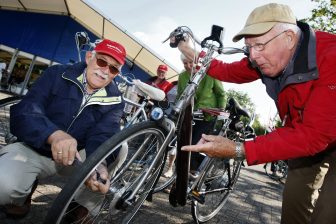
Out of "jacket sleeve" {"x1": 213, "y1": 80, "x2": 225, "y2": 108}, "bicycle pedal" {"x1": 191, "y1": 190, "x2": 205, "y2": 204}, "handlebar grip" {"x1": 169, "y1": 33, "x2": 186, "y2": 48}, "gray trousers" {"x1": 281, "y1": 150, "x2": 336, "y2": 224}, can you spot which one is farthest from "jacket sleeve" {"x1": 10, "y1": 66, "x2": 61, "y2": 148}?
"jacket sleeve" {"x1": 213, "y1": 80, "x2": 225, "y2": 108}

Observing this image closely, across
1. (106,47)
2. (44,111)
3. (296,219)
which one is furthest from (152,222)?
(106,47)

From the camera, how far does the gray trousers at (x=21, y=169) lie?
2068 mm

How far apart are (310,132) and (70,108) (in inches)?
68.6

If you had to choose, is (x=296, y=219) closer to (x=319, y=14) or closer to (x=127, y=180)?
(x=127, y=180)

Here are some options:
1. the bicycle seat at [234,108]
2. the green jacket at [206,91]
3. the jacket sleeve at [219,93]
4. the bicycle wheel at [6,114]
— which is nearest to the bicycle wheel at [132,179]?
the bicycle wheel at [6,114]

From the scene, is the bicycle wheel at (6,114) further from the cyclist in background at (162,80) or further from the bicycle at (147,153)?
the cyclist in background at (162,80)

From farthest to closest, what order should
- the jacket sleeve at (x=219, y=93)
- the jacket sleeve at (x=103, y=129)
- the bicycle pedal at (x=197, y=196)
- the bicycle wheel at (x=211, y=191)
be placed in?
the jacket sleeve at (x=219, y=93) → the bicycle wheel at (x=211, y=191) → the bicycle pedal at (x=197, y=196) → the jacket sleeve at (x=103, y=129)

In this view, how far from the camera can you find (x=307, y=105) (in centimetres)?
193

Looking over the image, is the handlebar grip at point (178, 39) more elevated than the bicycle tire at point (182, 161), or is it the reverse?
the handlebar grip at point (178, 39)

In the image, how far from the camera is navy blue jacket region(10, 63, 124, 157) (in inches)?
89.4

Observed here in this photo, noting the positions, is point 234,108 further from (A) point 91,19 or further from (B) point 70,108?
(A) point 91,19

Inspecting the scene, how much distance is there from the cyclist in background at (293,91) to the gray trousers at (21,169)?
3.18 ft

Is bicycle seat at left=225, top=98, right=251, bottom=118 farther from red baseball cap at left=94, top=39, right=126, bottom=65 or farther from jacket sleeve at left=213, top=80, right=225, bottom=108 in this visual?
red baseball cap at left=94, top=39, right=126, bottom=65

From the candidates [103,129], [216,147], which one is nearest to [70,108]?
[103,129]
